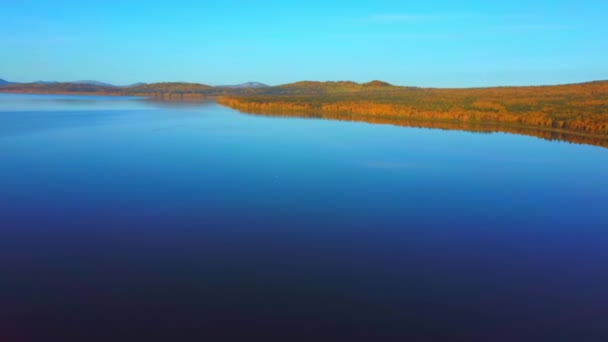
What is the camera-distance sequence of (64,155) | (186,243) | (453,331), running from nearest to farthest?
(453,331) → (186,243) → (64,155)

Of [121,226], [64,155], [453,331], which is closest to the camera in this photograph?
[453,331]

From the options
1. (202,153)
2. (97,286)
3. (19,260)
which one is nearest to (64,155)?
(202,153)

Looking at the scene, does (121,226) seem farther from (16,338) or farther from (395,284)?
(395,284)

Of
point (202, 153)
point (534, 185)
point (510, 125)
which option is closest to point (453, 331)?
point (534, 185)

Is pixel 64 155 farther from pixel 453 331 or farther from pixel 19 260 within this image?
pixel 453 331

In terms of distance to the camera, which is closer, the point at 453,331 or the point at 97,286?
the point at 453,331

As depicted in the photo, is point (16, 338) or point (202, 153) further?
point (202, 153)
